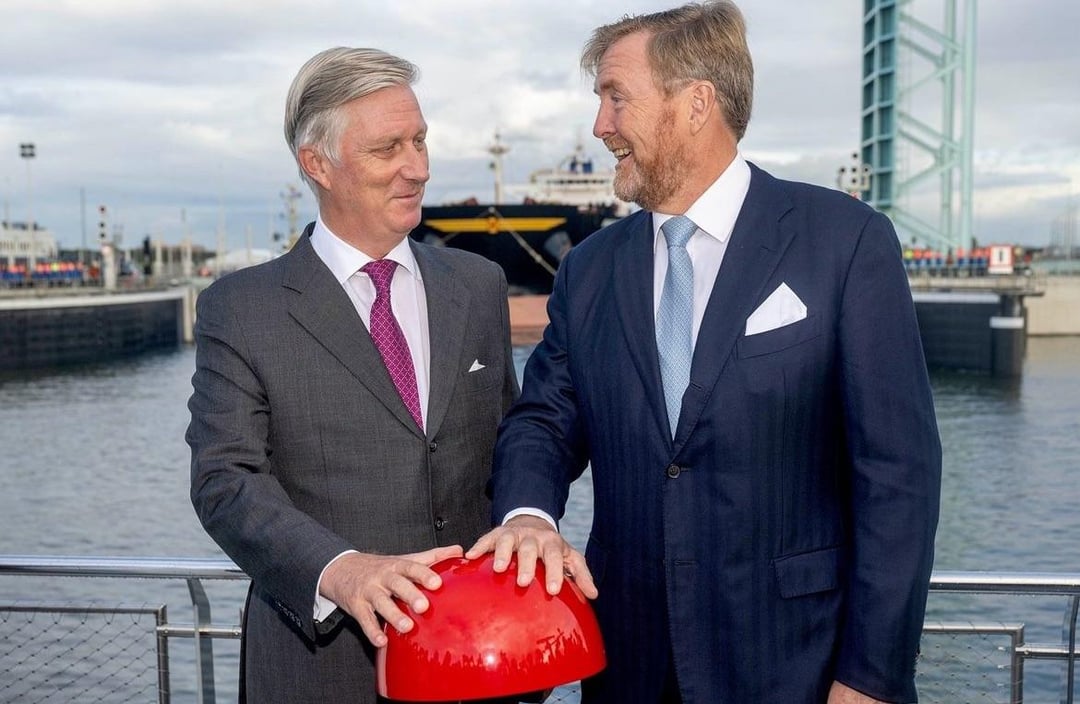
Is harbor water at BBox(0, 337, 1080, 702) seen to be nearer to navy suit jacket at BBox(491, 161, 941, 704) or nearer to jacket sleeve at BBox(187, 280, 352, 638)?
navy suit jacket at BBox(491, 161, 941, 704)

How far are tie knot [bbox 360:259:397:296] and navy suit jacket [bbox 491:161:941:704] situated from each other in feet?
1.44

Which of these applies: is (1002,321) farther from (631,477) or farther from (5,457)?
(631,477)

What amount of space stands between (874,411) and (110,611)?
2022 millimetres

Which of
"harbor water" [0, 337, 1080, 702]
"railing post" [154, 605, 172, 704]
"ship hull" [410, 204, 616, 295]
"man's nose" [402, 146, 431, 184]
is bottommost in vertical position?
"harbor water" [0, 337, 1080, 702]

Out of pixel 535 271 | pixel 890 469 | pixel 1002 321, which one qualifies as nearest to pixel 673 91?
pixel 890 469

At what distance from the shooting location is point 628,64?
201 cm

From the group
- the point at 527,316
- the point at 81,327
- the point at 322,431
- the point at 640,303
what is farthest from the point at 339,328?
the point at 81,327

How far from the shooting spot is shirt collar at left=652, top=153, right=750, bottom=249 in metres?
2.02

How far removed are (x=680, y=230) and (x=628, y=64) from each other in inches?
12.4

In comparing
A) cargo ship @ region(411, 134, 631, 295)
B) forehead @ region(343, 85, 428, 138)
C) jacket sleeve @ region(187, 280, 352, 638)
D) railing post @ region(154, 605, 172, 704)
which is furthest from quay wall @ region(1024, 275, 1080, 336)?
jacket sleeve @ region(187, 280, 352, 638)

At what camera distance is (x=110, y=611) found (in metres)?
2.85

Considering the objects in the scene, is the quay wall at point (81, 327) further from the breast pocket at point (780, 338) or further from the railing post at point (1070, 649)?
the breast pocket at point (780, 338)

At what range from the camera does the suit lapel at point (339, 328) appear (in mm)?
2105

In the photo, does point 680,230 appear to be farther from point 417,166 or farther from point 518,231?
point 518,231
